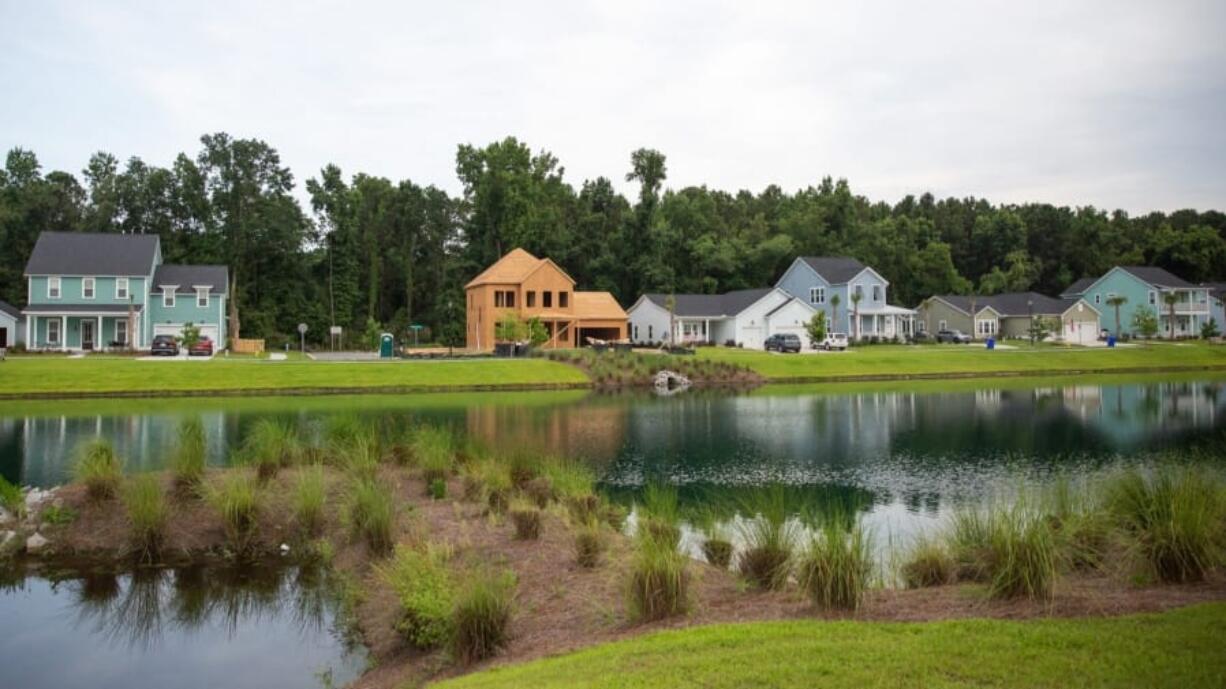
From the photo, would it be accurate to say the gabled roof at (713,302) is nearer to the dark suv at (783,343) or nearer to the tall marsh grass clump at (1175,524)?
the dark suv at (783,343)

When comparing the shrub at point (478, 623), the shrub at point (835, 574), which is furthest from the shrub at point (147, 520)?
the shrub at point (835, 574)

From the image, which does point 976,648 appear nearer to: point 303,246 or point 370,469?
point 370,469

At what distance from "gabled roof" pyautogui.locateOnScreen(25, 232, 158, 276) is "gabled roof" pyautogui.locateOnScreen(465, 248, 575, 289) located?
23.8 meters

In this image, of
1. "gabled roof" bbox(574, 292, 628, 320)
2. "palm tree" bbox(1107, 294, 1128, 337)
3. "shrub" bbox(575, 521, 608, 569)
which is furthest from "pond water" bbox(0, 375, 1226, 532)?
"palm tree" bbox(1107, 294, 1128, 337)

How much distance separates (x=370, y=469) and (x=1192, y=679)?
1349cm

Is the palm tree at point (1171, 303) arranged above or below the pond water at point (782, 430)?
above

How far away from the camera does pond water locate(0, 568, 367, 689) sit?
10125mm

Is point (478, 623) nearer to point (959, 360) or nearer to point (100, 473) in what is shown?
point (100, 473)

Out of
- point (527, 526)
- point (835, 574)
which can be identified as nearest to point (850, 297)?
point (527, 526)

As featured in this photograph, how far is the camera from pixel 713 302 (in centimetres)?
7788

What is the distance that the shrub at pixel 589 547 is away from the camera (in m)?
12.0

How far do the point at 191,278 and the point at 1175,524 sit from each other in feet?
226

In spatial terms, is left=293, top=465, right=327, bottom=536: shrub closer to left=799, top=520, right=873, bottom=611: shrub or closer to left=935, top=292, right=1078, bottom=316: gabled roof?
left=799, top=520, right=873, bottom=611: shrub

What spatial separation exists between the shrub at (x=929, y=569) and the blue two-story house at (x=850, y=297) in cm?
6806
